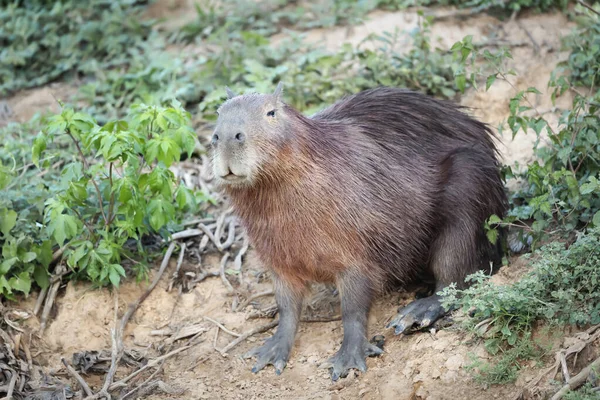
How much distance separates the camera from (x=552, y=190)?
491cm

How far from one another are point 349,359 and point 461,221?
1129mm

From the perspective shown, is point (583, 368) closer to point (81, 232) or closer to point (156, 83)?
point (81, 232)

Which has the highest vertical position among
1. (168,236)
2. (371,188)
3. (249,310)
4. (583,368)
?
(371,188)

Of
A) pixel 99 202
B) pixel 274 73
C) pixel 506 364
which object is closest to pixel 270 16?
pixel 274 73

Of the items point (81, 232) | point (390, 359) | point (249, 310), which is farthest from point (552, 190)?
point (81, 232)

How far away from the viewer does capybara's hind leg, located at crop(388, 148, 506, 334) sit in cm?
514

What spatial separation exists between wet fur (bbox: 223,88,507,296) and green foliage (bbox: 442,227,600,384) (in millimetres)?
669

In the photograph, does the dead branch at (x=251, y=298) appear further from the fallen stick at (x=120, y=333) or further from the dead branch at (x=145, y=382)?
the dead branch at (x=145, y=382)

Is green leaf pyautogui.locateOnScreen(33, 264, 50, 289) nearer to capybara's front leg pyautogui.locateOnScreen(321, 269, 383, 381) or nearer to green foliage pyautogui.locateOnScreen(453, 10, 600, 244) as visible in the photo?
capybara's front leg pyautogui.locateOnScreen(321, 269, 383, 381)

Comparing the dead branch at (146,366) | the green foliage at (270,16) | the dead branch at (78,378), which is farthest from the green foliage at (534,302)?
the green foliage at (270,16)

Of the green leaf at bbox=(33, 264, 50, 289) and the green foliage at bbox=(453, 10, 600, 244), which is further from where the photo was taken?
the green leaf at bbox=(33, 264, 50, 289)

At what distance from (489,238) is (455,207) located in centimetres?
31

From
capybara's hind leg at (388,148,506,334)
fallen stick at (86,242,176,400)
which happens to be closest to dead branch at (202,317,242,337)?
fallen stick at (86,242,176,400)

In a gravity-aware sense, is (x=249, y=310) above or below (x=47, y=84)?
below
